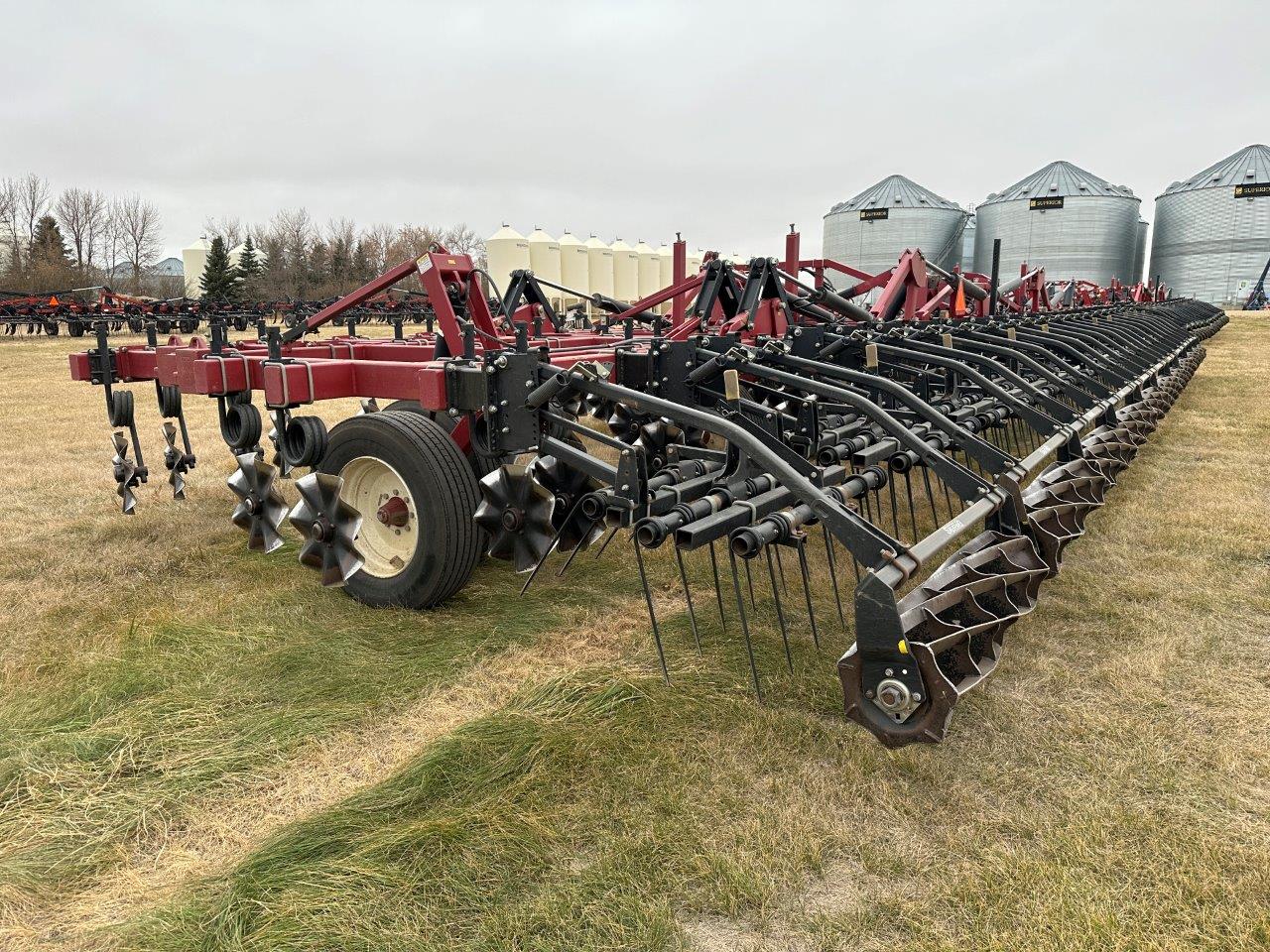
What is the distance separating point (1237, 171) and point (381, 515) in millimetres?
38328

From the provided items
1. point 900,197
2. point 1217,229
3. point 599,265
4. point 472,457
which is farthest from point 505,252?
point 472,457

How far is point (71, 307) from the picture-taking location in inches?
874

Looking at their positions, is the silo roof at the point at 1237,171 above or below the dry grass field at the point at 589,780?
above

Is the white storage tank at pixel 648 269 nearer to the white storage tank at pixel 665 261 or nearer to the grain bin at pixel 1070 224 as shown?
the white storage tank at pixel 665 261

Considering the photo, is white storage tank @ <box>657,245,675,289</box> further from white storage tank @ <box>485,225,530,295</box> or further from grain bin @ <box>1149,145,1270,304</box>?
grain bin @ <box>1149,145,1270,304</box>

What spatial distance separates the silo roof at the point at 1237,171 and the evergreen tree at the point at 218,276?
41.1m

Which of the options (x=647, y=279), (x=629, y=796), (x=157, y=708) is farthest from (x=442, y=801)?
(x=647, y=279)

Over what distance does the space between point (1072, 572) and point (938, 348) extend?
4.33ft

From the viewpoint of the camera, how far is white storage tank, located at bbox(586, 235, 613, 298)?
36.8 metres

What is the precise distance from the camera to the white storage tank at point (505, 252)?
107 ft

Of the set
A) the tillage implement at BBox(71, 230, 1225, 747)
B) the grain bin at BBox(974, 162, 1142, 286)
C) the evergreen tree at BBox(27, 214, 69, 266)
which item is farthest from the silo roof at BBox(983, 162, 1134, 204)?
the evergreen tree at BBox(27, 214, 69, 266)

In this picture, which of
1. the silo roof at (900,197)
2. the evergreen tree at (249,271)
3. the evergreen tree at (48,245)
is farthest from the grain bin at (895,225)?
the evergreen tree at (48,245)

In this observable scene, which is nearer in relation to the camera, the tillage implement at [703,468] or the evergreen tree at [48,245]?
the tillage implement at [703,468]

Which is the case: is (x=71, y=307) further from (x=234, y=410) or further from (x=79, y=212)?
(x=79, y=212)
